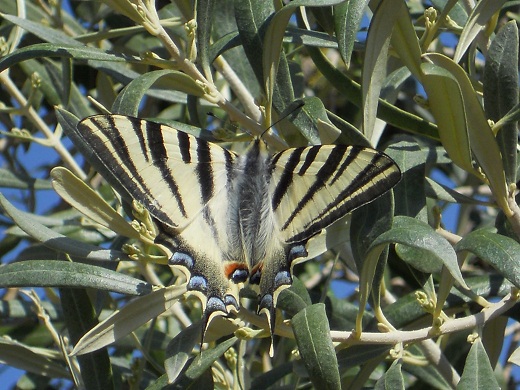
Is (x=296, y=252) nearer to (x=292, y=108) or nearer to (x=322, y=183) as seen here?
(x=322, y=183)

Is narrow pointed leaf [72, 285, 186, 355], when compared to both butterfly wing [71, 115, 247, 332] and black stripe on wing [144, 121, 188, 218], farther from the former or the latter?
black stripe on wing [144, 121, 188, 218]

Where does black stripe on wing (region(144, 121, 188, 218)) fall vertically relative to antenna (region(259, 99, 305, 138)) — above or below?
below

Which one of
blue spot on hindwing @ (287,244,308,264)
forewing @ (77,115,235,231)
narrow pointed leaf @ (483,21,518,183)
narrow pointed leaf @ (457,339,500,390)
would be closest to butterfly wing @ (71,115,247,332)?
forewing @ (77,115,235,231)

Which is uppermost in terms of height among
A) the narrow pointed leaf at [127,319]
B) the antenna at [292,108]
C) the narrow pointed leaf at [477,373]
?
the antenna at [292,108]

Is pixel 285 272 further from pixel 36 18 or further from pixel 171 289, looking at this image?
pixel 36 18

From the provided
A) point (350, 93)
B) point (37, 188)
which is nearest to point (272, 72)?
point (350, 93)

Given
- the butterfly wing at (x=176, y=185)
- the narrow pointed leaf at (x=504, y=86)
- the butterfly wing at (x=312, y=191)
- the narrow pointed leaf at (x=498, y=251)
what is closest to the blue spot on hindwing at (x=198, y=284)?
the butterfly wing at (x=176, y=185)

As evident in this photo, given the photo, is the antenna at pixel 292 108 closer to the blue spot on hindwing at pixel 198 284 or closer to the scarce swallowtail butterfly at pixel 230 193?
the scarce swallowtail butterfly at pixel 230 193
